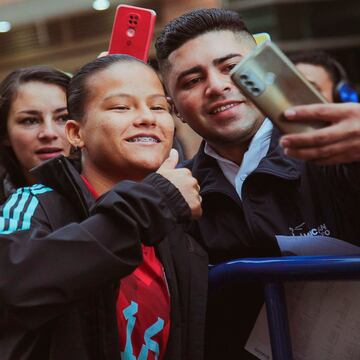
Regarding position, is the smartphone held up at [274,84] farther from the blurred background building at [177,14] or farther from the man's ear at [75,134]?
the blurred background building at [177,14]

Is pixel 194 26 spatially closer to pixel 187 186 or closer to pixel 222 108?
pixel 222 108

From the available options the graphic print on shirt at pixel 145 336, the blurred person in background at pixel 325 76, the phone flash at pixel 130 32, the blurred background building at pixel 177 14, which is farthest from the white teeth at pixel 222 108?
the blurred background building at pixel 177 14

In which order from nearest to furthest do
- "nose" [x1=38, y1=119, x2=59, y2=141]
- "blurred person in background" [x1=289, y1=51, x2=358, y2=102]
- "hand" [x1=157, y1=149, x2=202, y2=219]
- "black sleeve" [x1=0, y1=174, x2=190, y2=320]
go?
1. "black sleeve" [x1=0, y1=174, x2=190, y2=320]
2. "hand" [x1=157, y1=149, x2=202, y2=219]
3. "nose" [x1=38, y1=119, x2=59, y2=141]
4. "blurred person in background" [x1=289, y1=51, x2=358, y2=102]

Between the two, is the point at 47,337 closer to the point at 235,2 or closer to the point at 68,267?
the point at 68,267

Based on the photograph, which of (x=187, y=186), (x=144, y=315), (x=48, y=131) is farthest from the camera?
(x=48, y=131)

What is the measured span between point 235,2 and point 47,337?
803 cm

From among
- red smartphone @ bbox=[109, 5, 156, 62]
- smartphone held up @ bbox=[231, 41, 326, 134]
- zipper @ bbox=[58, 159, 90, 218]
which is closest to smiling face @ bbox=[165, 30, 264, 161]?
red smartphone @ bbox=[109, 5, 156, 62]

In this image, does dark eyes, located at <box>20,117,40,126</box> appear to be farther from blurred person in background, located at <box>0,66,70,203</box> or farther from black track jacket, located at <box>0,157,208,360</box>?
black track jacket, located at <box>0,157,208,360</box>

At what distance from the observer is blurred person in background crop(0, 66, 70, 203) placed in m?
2.75

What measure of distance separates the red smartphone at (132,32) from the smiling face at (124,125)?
0.31 m

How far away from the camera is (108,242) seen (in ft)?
5.15

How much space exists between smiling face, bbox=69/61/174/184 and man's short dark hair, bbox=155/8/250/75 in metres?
0.46

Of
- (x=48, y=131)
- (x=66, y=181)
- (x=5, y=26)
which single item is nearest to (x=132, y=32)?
(x=48, y=131)

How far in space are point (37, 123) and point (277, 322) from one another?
142 centimetres
